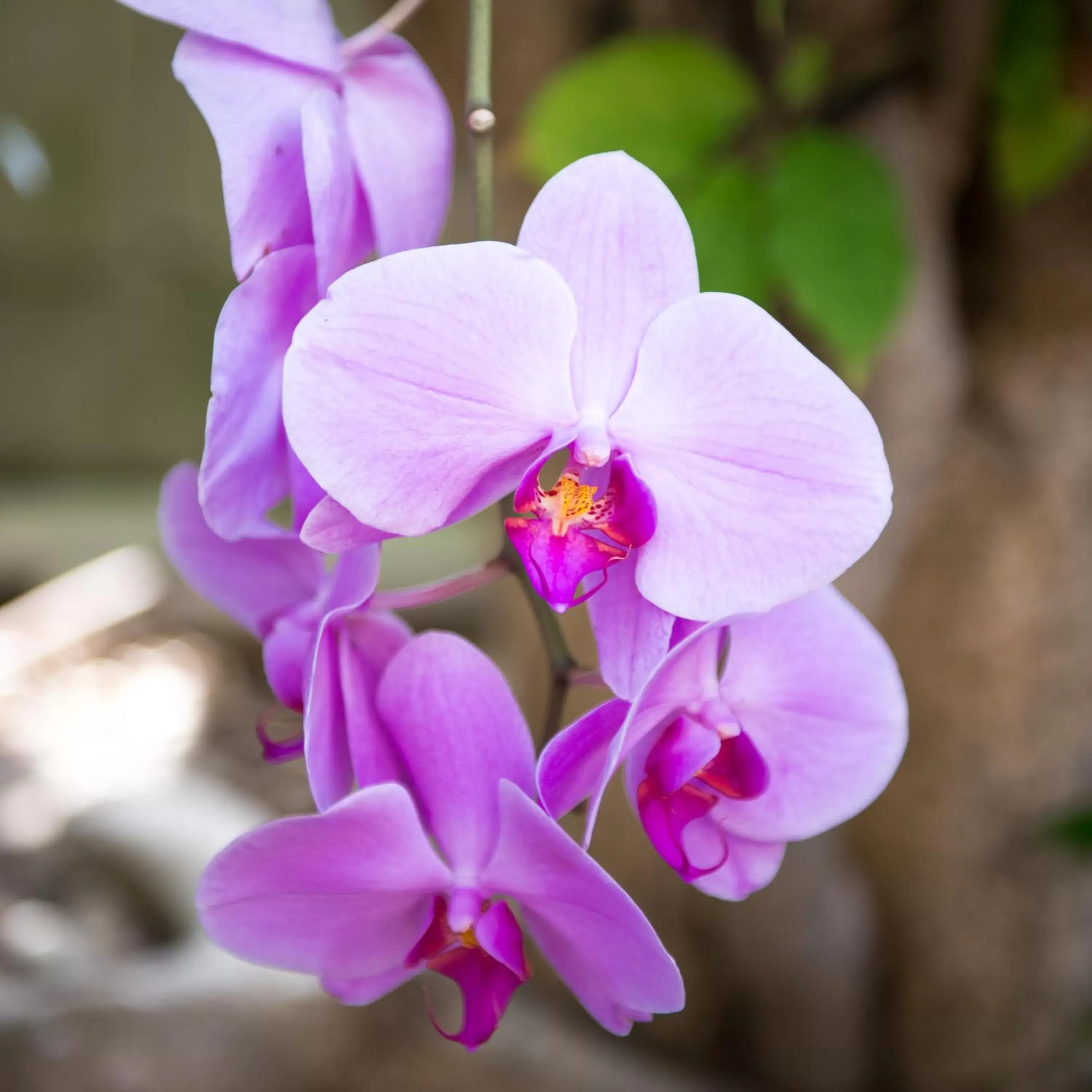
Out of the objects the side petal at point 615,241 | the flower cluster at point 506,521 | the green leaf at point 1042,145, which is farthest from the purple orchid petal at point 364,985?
the green leaf at point 1042,145

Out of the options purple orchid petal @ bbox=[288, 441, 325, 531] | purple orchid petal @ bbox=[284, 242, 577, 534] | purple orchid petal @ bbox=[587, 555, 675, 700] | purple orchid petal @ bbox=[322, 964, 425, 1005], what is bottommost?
purple orchid petal @ bbox=[322, 964, 425, 1005]

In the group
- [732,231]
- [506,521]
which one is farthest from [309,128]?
[732,231]

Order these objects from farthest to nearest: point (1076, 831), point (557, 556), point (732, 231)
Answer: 1. point (1076, 831)
2. point (732, 231)
3. point (557, 556)

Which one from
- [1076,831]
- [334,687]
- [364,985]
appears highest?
[334,687]

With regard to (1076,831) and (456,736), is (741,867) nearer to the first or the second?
(456,736)

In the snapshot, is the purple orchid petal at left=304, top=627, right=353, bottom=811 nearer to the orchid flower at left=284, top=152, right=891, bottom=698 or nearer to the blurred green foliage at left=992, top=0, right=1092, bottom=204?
the orchid flower at left=284, top=152, right=891, bottom=698

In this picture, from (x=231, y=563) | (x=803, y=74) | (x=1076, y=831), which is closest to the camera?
(x=231, y=563)

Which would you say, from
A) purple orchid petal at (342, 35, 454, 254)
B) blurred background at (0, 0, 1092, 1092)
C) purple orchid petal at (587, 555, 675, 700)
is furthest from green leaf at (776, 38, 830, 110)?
purple orchid petal at (587, 555, 675, 700)
